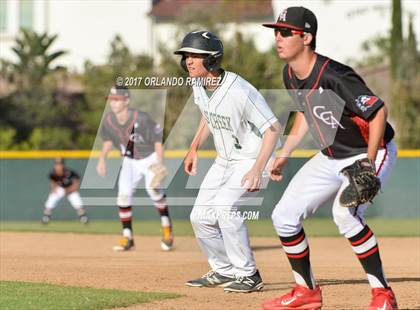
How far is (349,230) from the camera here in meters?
7.76

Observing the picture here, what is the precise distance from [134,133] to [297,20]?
23.8 ft

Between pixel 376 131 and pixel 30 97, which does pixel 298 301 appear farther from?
pixel 30 97

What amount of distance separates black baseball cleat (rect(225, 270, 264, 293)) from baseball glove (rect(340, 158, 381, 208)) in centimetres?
212

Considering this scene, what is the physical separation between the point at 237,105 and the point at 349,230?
2049 millimetres

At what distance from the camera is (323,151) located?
798 centimetres

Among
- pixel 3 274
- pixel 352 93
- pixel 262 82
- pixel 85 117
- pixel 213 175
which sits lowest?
pixel 85 117

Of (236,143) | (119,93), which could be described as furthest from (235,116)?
(119,93)

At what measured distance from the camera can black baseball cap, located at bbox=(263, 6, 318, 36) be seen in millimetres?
7723

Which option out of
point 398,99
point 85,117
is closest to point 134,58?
point 85,117

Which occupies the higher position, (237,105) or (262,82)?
(237,105)

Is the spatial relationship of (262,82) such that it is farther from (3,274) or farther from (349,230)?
(349,230)

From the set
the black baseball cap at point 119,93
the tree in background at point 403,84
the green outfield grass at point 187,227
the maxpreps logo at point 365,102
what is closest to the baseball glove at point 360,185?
the maxpreps logo at point 365,102

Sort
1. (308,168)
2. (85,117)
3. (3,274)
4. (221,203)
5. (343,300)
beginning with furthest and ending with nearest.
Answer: (85,117) < (3,274) < (221,203) < (343,300) < (308,168)

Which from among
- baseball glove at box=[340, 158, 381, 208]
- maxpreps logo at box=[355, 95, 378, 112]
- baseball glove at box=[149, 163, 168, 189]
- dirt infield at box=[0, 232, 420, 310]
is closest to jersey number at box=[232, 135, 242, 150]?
dirt infield at box=[0, 232, 420, 310]
